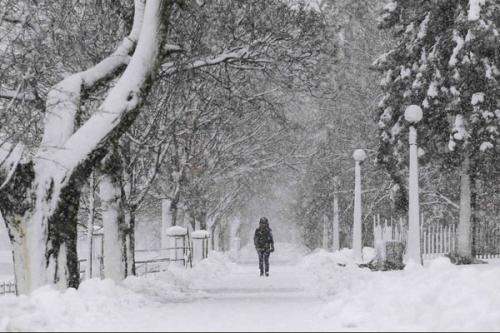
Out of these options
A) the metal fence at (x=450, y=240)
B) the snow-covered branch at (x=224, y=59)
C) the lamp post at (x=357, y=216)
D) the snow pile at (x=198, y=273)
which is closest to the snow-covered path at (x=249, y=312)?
the snow pile at (x=198, y=273)

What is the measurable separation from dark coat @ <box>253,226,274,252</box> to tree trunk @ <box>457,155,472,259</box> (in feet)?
20.1

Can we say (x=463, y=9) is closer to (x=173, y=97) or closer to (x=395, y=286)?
(x=173, y=97)

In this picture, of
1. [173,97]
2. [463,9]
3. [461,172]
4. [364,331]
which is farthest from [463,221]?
[364,331]

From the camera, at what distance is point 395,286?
10.6m

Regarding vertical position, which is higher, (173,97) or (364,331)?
(173,97)

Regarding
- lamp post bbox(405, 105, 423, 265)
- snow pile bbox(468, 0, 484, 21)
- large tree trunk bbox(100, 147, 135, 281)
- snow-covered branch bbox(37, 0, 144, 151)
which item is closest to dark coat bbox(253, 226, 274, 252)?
lamp post bbox(405, 105, 423, 265)

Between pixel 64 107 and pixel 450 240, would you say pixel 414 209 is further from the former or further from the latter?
pixel 450 240

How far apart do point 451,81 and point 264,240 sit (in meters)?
7.98

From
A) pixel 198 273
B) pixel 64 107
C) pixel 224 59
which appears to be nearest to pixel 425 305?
pixel 64 107

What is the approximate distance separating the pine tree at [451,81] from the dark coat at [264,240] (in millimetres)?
6136

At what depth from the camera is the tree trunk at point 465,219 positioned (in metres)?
24.9

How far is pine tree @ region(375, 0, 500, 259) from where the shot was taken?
24.4 m

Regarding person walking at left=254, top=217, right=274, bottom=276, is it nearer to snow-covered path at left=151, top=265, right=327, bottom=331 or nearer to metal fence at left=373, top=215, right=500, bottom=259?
metal fence at left=373, top=215, right=500, bottom=259

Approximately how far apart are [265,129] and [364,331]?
2886 centimetres
